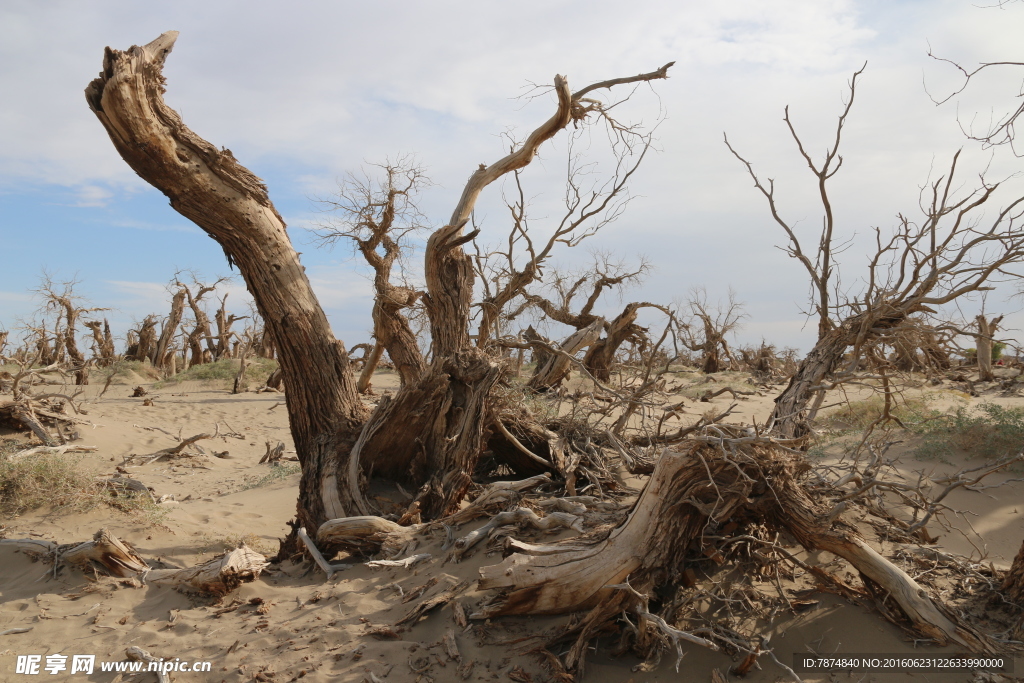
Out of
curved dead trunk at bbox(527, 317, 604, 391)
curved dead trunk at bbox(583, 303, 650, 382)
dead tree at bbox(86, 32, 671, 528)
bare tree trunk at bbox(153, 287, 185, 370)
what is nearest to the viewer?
dead tree at bbox(86, 32, 671, 528)

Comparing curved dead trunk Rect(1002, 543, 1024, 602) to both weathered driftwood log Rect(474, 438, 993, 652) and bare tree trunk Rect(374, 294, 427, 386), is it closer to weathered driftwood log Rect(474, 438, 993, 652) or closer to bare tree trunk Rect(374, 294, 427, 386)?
weathered driftwood log Rect(474, 438, 993, 652)

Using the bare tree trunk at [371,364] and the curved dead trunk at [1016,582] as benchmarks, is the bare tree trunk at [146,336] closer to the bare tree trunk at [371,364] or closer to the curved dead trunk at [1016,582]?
the bare tree trunk at [371,364]

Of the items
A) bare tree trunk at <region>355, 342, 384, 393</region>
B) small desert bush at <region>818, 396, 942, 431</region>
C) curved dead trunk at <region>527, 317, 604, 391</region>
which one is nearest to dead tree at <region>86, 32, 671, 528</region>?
curved dead trunk at <region>527, 317, 604, 391</region>

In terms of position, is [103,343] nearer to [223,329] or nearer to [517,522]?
[223,329]

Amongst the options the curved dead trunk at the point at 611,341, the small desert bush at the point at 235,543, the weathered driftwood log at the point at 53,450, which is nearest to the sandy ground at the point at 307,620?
the small desert bush at the point at 235,543

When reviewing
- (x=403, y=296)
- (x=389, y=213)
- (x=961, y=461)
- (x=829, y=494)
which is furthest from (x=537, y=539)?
(x=389, y=213)

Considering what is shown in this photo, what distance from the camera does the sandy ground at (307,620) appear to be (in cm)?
327

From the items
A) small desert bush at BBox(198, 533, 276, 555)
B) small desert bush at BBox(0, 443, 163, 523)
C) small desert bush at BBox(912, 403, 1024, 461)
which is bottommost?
small desert bush at BBox(198, 533, 276, 555)

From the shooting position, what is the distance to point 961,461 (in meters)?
6.60

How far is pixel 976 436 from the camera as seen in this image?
684 cm

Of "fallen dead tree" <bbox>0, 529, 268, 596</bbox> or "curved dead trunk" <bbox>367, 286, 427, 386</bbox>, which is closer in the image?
"fallen dead tree" <bbox>0, 529, 268, 596</bbox>

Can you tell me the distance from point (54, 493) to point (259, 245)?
10.0 ft

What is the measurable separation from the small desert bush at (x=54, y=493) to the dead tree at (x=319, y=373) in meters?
1.68

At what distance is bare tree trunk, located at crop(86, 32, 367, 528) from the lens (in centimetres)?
438
